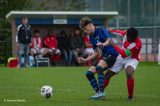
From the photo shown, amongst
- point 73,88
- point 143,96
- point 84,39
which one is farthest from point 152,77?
point 84,39

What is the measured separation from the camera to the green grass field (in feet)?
41.9

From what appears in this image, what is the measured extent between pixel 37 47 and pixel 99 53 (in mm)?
17488

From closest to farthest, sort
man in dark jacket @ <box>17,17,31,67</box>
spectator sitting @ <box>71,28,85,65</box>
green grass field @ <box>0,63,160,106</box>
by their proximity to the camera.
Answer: green grass field @ <box>0,63,160,106</box>
man in dark jacket @ <box>17,17,31,67</box>
spectator sitting @ <box>71,28,85,65</box>

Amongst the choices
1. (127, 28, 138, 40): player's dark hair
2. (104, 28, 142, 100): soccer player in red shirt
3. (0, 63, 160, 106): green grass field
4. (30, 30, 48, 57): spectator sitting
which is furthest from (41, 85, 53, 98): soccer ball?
(30, 30, 48, 57): spectator sitting

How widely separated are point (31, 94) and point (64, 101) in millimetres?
2062

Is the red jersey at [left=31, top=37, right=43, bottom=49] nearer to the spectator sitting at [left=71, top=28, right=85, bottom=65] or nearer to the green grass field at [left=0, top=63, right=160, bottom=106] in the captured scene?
the spectator sitting at [left=71, top=28, right=85, bottom=65]

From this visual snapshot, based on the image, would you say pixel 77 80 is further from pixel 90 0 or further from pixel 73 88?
pixel 90 0

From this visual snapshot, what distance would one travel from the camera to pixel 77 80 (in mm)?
20344

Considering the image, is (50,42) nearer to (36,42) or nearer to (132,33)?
(36,42)

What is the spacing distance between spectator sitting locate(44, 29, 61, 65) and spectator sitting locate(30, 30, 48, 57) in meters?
0.27

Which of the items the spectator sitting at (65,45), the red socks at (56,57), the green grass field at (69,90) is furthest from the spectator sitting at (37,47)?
the green grass field at (69,90)

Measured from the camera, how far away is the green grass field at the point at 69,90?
12.8m

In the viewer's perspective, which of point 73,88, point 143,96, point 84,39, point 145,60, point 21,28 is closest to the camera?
point 143,96

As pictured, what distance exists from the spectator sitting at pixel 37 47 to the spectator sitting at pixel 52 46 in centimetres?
27
